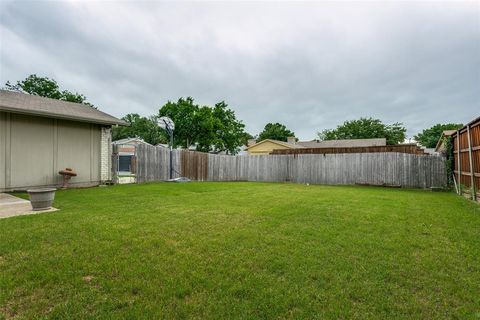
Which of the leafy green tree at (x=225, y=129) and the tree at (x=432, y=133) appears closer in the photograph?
the leafy green tree at (x=225, y=129)

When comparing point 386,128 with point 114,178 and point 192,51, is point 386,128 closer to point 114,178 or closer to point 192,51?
point 192,51

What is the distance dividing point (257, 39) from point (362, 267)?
35.9 ft

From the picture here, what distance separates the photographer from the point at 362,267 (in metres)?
2.59

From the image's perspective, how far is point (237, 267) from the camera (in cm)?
257

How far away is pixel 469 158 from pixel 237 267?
8.61 metres

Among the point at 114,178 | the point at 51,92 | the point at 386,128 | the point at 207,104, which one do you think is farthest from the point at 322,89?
the point at 386,128

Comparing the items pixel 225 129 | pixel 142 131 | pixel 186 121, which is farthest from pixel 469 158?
pixel 142 131

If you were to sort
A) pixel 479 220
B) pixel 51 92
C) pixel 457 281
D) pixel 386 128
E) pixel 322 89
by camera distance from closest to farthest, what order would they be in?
pixel 457 281 < pixel 479 220 < pixel 322 89 < pixel 51 92 < pixel 386 128

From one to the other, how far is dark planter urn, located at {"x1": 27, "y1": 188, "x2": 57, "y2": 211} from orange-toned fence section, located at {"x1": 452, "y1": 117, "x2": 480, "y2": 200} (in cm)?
1037

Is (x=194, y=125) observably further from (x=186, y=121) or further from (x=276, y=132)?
(x=276, y=132)

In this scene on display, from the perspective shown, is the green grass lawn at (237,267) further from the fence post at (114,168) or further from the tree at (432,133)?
the tree at (432,133)

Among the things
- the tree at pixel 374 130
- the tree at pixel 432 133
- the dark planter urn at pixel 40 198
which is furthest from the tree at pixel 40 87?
the tree at pixel 432 133

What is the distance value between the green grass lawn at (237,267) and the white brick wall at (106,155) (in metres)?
5.66

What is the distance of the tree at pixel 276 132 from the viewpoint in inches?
1897
